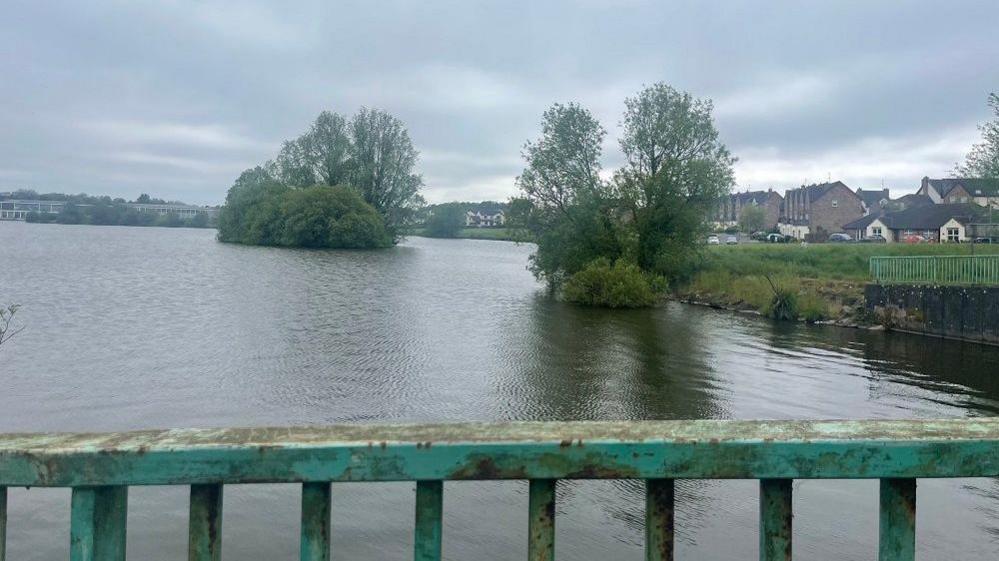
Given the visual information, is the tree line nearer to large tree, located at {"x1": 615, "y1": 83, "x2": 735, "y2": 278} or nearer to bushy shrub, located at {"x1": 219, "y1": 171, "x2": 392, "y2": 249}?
bushy shrub, located at {"x1": 219, "y1": 171, "x2": 392, "y2": 249}

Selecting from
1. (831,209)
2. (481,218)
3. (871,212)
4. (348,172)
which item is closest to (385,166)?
(348,172)

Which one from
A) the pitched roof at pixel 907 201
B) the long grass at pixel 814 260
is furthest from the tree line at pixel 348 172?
the pitched roof at pixel 907 201

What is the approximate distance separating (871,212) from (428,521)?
10305 cm

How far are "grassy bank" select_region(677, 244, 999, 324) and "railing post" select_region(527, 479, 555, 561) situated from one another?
1010 inches

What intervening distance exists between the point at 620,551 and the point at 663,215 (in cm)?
2975

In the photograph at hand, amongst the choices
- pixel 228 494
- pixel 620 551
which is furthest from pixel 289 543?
pixel 620 551

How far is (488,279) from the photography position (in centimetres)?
4194

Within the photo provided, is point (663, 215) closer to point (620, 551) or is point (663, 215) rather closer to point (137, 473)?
point (620, 551)

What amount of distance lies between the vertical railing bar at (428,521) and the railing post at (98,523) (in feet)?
2.35

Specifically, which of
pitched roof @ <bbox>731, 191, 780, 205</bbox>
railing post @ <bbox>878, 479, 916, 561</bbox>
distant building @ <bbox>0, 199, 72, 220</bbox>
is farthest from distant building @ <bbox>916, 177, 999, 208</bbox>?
distant building @ <bbox>0, 199, 72, 220</bbox>

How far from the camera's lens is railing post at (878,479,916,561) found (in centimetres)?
197

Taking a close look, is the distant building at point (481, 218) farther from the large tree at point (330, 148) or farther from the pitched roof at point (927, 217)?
the pitched roof at point (927, 217)

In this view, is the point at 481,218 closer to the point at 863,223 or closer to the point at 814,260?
the point at 863,223

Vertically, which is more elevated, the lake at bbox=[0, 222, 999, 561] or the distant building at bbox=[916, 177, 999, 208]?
the distant building at bbox=[916, 177, 999, 208]
